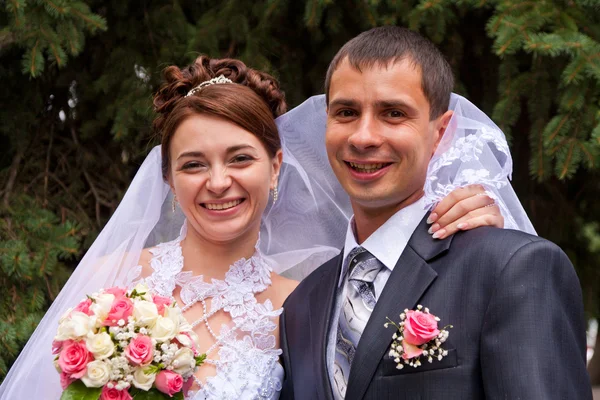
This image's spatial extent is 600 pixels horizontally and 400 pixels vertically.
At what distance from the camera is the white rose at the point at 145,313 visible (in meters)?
2.83

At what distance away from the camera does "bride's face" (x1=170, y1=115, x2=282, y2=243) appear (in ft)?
11.5

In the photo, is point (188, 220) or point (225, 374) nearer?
point (225, 374)

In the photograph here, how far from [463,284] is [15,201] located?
297 cm

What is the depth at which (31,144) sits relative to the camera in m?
4.91

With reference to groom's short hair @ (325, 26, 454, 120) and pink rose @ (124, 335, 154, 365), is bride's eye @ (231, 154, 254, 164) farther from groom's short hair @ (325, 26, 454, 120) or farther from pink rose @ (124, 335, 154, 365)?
pink rose @ (124, 335, 154, 365)

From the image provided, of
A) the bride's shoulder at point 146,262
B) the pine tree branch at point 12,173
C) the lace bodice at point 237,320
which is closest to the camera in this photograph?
the lace bodice at point 237,320

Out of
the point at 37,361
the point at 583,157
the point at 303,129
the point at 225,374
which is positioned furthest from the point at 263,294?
the point at 583,157

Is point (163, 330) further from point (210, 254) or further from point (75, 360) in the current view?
point (210, 254)

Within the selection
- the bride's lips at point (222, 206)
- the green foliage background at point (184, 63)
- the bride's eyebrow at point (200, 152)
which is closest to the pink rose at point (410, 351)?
the bride's lips at point (222, 206)

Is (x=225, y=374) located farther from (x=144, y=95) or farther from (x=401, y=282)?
(x=144, y=95)

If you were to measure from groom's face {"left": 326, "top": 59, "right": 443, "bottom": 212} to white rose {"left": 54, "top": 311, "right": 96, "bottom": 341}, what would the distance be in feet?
3.55

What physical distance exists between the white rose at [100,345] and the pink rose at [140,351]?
0.20 ft

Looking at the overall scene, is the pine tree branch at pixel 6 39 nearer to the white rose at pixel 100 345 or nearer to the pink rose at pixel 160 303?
the pink rose at pixel 160 303

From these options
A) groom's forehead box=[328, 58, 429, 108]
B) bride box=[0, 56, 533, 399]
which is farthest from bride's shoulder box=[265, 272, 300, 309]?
groom's forehead box=[328, 58, 429, 108]
